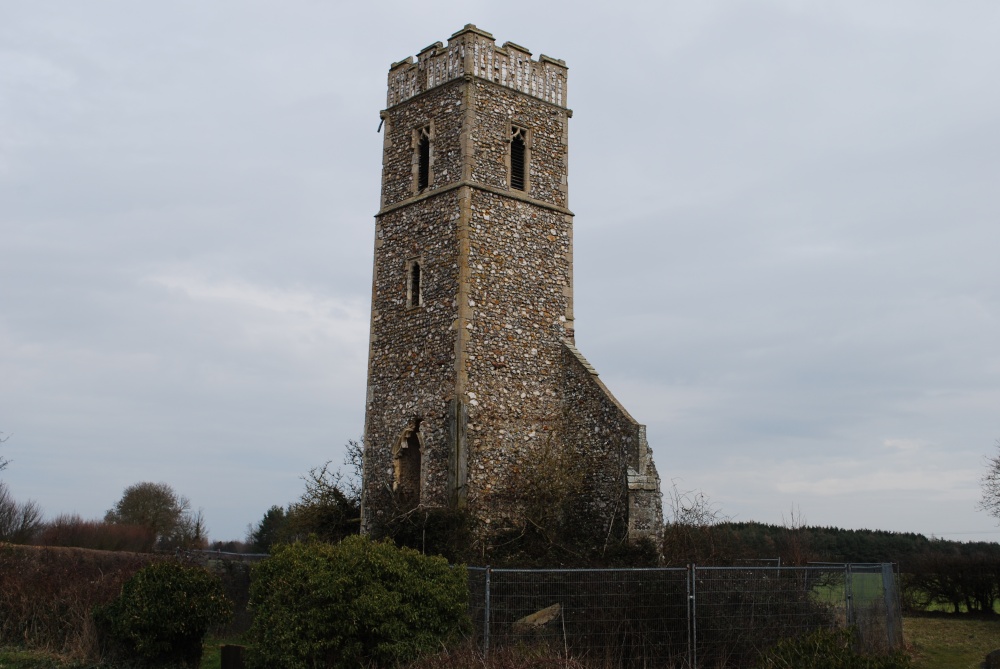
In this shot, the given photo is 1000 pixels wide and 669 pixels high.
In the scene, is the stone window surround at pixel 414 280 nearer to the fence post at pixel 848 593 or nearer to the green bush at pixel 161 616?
the green bush at pixel 161 616

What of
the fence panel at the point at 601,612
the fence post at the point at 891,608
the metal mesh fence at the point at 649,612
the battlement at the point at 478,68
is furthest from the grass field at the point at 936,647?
the battlement at the point at 478,68

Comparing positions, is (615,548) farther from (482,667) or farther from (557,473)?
(482,667)

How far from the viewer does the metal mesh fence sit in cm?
1308

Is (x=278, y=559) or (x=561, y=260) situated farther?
(x=561, y=260)

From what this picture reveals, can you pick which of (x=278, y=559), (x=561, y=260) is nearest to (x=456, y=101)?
(x=561, y=260)

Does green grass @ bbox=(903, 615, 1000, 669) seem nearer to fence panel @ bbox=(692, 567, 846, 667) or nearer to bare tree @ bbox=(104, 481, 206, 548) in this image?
fence panel @ bbox=(692, 567, 846, 667)

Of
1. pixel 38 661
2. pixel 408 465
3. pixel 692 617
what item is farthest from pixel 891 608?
pixel 38 661

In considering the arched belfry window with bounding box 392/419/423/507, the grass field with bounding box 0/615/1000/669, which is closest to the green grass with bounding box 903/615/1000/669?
the grass field with bounding box 0/615/1000/669

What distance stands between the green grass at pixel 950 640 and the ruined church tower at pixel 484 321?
5.50 m

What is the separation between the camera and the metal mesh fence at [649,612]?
42.9ft

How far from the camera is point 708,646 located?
13672 millimetres

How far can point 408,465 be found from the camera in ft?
70.3

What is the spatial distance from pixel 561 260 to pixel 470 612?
11.0 metres

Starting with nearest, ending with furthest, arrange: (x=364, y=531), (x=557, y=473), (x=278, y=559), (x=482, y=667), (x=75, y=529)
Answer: (x=482, y=667), (x=278, y=559), (x=557, y=473), (x=364, y=531), (x=75, y=529)
